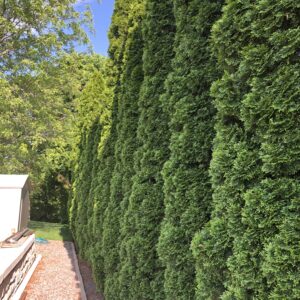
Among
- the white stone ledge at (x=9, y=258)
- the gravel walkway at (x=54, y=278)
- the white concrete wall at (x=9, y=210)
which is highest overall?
the white concrete wall at (x=9, y=210)

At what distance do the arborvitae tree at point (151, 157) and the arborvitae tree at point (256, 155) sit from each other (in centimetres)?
143

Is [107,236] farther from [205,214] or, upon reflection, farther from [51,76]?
[51,76]

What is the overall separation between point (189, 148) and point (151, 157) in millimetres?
1051

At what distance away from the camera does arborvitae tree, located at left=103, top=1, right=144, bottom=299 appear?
4.82 m

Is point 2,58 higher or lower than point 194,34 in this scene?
higher

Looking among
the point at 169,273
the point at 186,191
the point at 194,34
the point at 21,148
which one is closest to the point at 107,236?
the point at 169,273

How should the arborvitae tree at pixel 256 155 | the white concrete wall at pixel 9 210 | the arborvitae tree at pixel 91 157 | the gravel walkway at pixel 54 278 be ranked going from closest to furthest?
the arborvitae tree at pixel 256 155, the gravel walkway at pixel 54 278, the arborvitae tree at pixel 91 157, the white concrete wall at pixel 9 210

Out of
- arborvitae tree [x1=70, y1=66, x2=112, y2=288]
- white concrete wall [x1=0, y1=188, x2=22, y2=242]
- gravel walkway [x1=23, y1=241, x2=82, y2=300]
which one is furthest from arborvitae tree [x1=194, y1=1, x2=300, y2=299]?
white concrete wall [x1=0, y1=188, x2=22, y2=242]

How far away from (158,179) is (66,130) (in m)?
11.1

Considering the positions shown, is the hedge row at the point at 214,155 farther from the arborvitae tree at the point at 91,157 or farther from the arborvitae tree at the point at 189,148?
the arborvitae tree at the point at 91,157

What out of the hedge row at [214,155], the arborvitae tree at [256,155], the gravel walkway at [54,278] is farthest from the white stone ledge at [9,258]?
the arborvitae tree at [256,155]

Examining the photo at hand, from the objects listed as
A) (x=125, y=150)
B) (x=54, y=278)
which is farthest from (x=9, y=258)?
(x=125, y=150)

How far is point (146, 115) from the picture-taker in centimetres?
399

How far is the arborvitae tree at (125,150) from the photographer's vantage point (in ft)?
15.8
